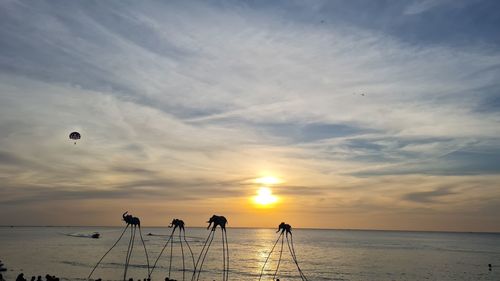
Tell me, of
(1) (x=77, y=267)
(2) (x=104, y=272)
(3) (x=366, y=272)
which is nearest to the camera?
(2) (x=104, y=272)

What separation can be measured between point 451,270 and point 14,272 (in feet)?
243

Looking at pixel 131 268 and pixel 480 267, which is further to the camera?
pixel 480 267

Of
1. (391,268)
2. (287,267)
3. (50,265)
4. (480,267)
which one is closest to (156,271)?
(50,265)

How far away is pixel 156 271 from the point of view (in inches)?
2611

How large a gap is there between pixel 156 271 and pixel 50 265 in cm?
1723

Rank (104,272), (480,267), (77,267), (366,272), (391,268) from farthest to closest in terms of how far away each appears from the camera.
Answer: (480,267) → (391,268) → (366,272) → (77,267) → (104,272)

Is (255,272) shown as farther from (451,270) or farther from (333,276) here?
(451,270)

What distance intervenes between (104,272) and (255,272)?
23292 millimetres

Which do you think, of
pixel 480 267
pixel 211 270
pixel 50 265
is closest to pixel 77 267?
pixel 50 265

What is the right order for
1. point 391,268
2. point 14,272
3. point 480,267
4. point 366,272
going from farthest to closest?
1. point 480,267
2. point 391,268
3. point 366,272
4. point 14,272

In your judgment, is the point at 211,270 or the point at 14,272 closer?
the point at 14,272

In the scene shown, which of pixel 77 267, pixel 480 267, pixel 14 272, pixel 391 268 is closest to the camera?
pixel 14 272

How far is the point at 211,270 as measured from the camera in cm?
7006

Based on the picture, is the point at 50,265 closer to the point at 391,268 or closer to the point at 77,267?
the point at 77,267
